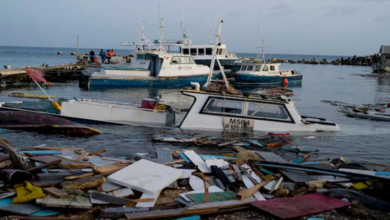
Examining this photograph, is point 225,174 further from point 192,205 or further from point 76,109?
point 76,109

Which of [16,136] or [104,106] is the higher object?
[104,106]

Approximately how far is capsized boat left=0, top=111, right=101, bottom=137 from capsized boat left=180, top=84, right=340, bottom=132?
3.78 metres

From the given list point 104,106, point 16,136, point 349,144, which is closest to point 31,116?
point 16,136

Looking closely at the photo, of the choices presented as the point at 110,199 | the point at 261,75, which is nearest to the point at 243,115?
the point at 110,199

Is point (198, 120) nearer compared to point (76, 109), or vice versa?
point (198, 120)

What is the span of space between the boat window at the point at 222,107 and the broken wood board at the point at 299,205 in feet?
21.1

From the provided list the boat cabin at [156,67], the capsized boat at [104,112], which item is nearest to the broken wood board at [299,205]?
the capsized boat at [104,112]

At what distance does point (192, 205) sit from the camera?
5.75m

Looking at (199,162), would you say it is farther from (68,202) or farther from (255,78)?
(255,78)

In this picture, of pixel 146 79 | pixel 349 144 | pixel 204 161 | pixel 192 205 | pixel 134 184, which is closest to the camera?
pixel 192 205

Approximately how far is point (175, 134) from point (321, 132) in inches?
215

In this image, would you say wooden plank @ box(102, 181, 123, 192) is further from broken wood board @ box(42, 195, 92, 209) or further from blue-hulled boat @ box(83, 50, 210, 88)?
blue-hulled boat @ box(83, 50, 210, 88)

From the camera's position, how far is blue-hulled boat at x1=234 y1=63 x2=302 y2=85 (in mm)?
38812

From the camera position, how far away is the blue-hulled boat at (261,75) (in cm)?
3881
